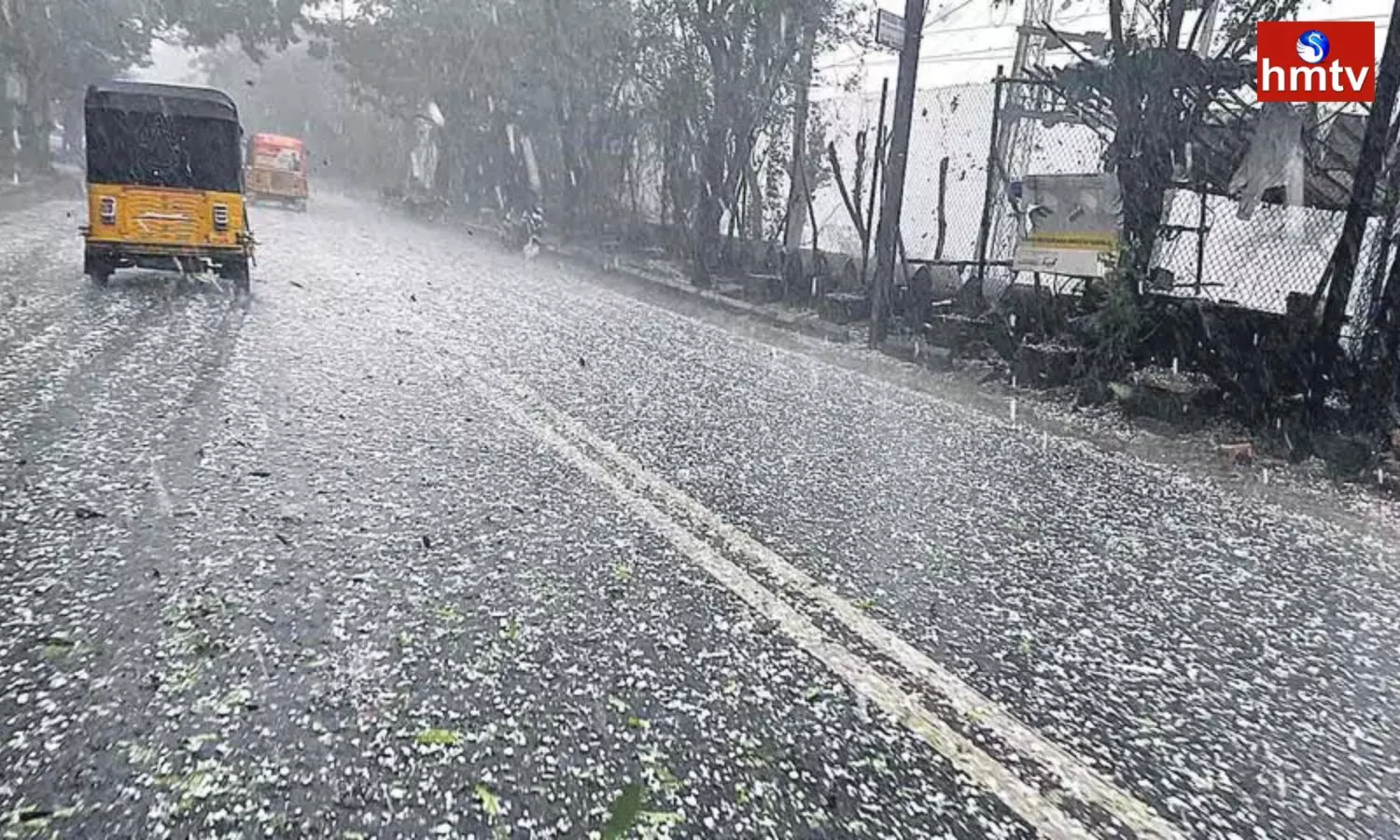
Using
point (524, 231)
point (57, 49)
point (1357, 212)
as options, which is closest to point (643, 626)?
point (1357, 212)

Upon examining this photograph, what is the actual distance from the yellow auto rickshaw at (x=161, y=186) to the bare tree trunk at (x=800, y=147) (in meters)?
7.33

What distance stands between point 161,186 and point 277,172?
862 inches

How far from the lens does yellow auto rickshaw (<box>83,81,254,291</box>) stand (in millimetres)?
10961

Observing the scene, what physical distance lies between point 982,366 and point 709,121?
787 cm

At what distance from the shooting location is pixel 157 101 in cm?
1170

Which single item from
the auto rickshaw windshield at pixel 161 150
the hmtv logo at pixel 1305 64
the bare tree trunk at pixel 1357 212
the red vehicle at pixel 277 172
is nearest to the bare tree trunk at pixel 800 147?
the hmtv logo at pixel 1305 64

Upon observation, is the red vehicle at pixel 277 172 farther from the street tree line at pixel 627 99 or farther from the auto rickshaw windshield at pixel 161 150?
the auto rickshaw windshield at pixel 161 150

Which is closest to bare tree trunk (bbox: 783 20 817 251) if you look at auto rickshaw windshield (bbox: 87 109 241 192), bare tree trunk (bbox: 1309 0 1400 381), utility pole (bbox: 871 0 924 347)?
utility pole (bbox: 871 0 924 347)

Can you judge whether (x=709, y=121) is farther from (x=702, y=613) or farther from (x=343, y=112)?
(x=343, y=112)

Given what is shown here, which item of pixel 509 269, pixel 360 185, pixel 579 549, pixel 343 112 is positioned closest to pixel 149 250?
pixel 509 269

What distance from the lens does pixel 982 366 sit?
934cm

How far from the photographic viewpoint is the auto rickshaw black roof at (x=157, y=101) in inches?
452

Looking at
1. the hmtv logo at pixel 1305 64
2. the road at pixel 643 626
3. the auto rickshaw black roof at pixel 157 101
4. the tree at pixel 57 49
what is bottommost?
the road at pixel 643 626

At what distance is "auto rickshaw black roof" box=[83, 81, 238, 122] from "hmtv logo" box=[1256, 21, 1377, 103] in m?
10.7
